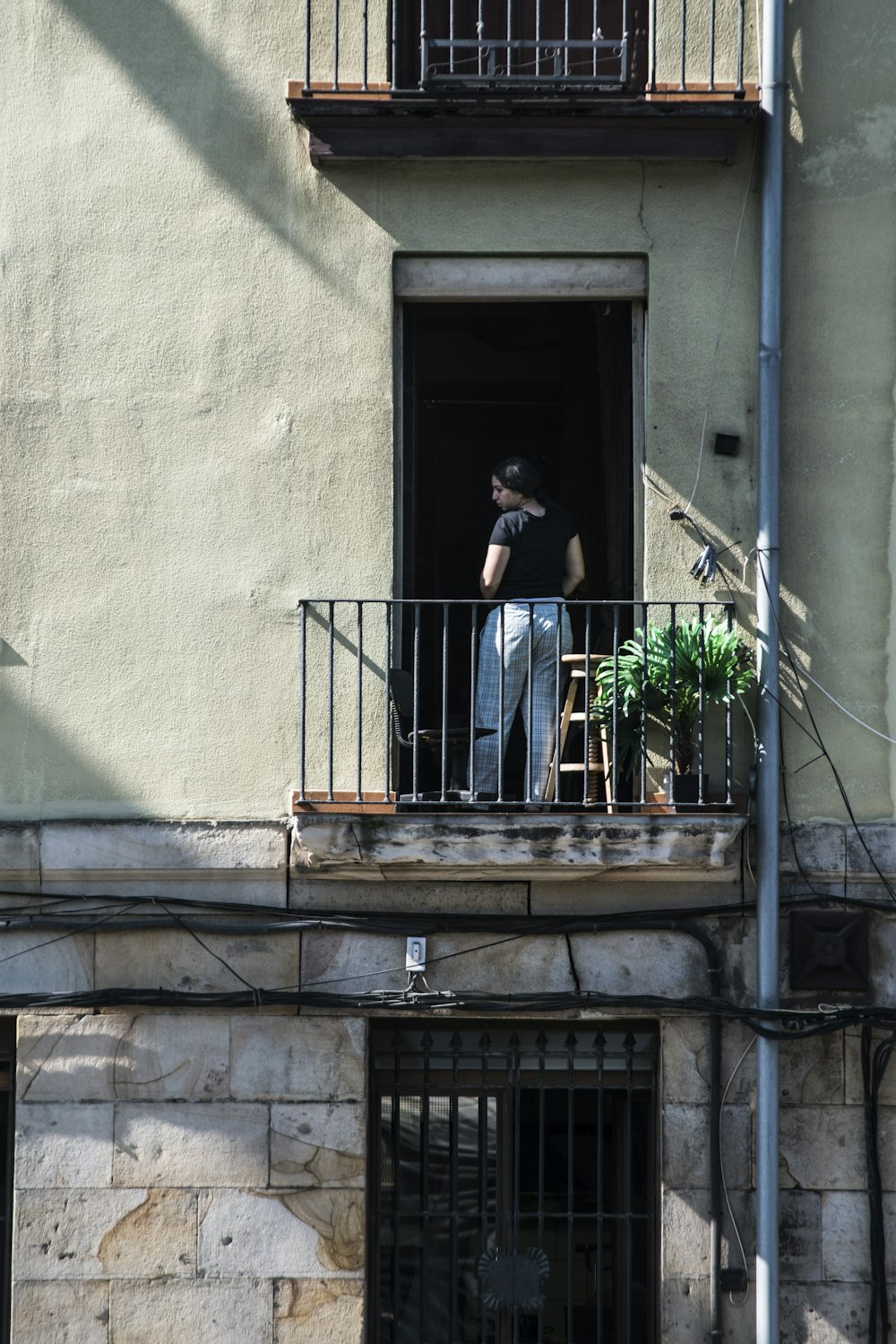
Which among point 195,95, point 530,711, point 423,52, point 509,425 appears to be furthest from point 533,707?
point 195,95

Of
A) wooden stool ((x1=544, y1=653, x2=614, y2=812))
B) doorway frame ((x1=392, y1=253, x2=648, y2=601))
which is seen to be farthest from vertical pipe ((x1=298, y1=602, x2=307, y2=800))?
wooden stool ((x1=544, y1=653, x2=614, y2=812))

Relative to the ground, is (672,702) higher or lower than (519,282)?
lower

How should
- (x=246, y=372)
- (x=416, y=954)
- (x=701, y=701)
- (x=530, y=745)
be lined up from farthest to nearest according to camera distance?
(x=246, y=372)
(x=530, y=745)
(x=416, y=954)
(x=701, y=701)

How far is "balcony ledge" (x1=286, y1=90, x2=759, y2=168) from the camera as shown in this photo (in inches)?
297

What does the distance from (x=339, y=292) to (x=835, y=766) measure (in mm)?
3182

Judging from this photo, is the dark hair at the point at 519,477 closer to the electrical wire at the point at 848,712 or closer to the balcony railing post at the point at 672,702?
the balcony railing post at the point at 672,702

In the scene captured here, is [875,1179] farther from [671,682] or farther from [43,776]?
[43,776]

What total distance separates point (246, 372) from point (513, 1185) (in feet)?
13.0

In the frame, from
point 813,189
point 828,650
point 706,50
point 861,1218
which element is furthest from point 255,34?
point 861,1218

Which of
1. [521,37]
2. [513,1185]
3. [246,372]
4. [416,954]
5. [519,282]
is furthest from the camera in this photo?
[521,37]

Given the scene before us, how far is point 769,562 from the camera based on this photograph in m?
7.51

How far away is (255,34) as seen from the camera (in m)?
7.86

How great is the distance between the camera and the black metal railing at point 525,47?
302 inches

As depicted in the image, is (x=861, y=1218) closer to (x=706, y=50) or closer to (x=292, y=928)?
(x=292, y=928)
